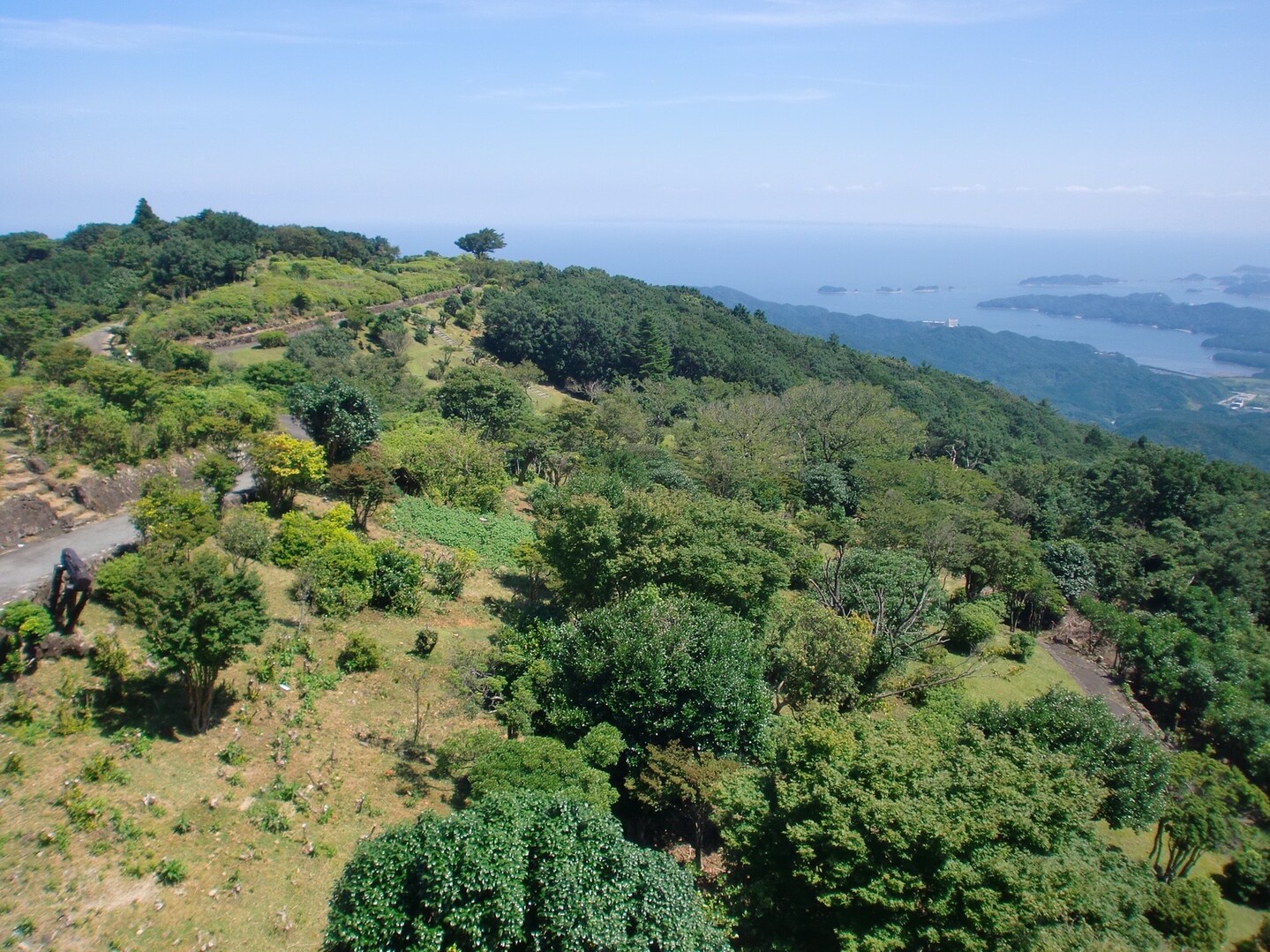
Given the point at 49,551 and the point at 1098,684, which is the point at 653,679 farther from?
the point at 1098,684

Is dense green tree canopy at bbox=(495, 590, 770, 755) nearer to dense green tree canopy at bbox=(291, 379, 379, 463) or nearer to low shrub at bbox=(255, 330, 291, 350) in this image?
dense green tree canopy at bbox=(291, 379, 379, 463)

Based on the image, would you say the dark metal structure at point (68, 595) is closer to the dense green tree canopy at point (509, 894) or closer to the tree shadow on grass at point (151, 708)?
the tree shadow on grass at point (151, 708)

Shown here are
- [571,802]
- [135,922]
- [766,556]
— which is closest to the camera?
[135,922]

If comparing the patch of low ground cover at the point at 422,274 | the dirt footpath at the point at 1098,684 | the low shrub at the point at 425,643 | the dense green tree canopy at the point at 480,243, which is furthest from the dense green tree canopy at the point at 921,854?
the dense green tree canopy at the point at 480,243

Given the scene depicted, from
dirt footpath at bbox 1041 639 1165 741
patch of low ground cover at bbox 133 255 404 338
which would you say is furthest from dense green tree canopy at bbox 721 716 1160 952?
patch of low ground cover at bbox 133 255 404 338

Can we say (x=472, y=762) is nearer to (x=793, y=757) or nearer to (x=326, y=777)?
(x=326, y=777)

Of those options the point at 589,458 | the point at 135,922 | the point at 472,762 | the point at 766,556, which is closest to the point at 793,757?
the point at 472,762
